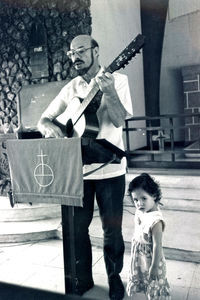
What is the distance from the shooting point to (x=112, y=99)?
6.47 feet

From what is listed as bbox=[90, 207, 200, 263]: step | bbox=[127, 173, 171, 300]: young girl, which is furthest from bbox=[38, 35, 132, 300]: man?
Result: bbox=[90, 207, 200, 263]: step

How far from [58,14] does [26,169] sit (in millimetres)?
3193

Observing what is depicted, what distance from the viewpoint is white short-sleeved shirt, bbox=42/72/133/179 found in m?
2.13

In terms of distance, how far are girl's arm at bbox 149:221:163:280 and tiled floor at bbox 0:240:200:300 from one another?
454 mm

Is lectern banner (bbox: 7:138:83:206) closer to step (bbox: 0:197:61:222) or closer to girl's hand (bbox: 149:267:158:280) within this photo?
girl's hand (bbox: 149:267:158:280)

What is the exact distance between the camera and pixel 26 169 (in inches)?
77.8

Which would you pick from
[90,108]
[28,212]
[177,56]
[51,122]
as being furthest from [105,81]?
[177,56]

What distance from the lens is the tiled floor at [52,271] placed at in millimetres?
2500

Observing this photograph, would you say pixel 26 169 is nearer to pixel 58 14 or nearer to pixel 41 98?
pixel 41 98

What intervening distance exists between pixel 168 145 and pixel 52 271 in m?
4.25

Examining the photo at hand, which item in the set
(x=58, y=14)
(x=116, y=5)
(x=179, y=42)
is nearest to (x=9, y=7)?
(x=58, y=14)

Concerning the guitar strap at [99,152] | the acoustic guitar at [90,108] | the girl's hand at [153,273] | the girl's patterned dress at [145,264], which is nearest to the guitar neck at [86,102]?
the acoustic guitar at [90,108]

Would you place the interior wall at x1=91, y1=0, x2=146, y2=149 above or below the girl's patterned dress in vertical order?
above

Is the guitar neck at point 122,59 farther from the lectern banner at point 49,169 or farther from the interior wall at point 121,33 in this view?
the interior wall at point 121,33
